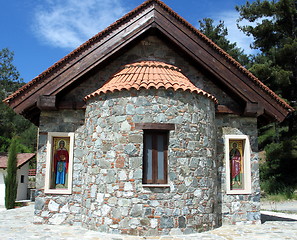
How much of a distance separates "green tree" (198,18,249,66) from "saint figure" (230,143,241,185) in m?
18.5

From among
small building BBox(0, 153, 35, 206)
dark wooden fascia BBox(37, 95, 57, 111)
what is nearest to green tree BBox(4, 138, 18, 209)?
small building BBox(0, 153, 35, 206)

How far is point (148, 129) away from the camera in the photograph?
738 cm

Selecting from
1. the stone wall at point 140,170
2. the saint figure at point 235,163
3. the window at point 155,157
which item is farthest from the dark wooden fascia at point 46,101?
the saint figure at point 235,163

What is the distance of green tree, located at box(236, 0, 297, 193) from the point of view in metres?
19.3

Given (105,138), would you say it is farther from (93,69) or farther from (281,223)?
(281,223)

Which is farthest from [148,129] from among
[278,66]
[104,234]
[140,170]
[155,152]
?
[278,66]

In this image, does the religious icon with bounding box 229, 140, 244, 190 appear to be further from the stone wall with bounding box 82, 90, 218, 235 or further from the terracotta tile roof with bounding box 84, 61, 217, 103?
the terracotta tile roof with bounding box 84, 61, 217, 103

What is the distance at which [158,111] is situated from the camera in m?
7.46

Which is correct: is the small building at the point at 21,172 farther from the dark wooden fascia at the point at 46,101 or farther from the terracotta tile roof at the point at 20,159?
the dark wooden fascia at the point at 46,101

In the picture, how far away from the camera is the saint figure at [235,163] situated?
9172 millimetres

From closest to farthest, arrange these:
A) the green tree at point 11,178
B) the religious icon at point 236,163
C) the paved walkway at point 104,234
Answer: the paved walkway at point 104,234, the religious icon at point 236,163, the green tree at point 11,178

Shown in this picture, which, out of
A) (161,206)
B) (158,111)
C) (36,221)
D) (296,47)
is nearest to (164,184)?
(161,206)

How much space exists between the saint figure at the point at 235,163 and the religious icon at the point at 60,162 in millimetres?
4832

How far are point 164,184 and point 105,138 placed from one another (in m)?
1.83
